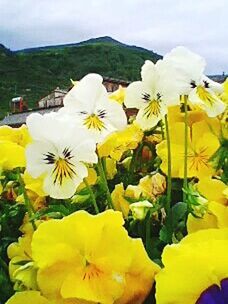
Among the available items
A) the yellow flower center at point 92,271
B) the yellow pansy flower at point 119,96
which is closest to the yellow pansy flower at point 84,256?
the yellow flower center at point 92,271

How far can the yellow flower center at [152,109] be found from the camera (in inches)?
19.1

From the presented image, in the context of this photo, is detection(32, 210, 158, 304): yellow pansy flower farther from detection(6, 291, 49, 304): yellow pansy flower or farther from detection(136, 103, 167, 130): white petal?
detection(136, 103, 167, 130): white petal

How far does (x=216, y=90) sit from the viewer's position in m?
0.51

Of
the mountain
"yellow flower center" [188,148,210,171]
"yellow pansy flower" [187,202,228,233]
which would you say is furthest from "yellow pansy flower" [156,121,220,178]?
the mountain

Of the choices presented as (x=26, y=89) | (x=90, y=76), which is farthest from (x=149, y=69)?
(x=26, y=89)

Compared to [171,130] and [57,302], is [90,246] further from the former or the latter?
[171,130]

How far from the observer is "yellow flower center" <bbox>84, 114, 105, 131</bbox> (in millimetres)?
479

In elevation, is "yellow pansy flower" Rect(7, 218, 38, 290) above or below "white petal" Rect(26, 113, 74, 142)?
below

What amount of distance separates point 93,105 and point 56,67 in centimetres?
3446

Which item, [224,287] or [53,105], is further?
[53,105]

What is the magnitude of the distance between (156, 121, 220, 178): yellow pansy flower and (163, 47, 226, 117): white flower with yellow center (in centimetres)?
2

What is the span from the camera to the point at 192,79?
47 centimetres

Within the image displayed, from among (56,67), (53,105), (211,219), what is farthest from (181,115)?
(56,67)

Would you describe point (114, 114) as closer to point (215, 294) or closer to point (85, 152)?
point (85, 152)
